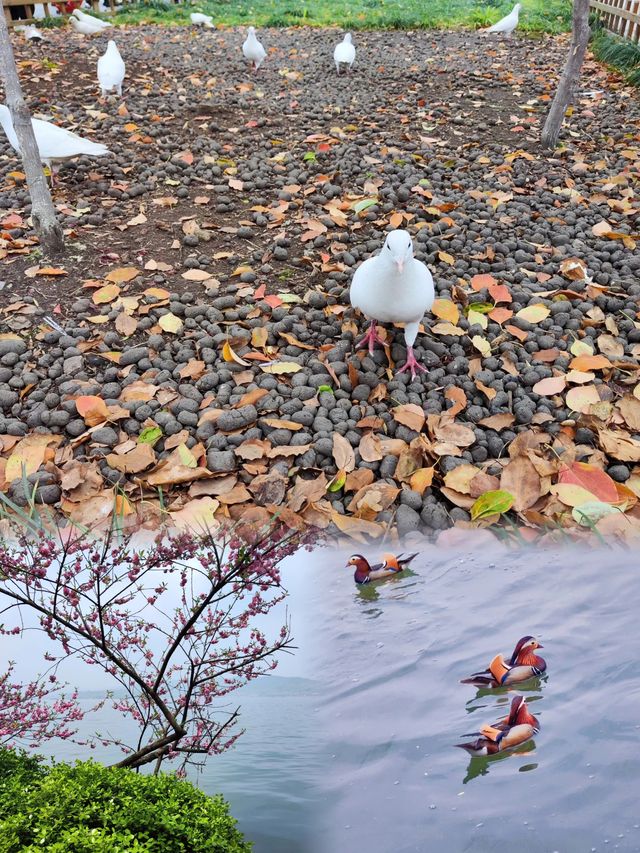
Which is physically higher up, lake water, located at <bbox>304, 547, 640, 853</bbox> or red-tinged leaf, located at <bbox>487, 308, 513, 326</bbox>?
red-tinged leaf, located at <bbox>487, 308, 513, 326</bbox>

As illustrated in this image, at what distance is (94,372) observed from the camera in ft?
7.25

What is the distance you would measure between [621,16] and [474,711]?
844cm

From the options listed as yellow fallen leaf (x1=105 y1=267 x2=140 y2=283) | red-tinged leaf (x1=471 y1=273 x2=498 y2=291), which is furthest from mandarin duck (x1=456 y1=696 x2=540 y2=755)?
yellow fallen leaf (x1=105 y1=267 x2=140 y2=283)

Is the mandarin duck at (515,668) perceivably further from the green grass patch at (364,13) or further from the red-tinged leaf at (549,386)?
the green grass patch at (364,13)

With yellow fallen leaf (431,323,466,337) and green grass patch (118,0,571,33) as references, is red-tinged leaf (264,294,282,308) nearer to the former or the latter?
yellow fallen leaf (431,323,466,337)

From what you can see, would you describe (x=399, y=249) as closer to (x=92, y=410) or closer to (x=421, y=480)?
(x=421, y=480)

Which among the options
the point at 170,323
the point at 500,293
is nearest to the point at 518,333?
the point at 500,293

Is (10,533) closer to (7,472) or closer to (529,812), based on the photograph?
(7,472)

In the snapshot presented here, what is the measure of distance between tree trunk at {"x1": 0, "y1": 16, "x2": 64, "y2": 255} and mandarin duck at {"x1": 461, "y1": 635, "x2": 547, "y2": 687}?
7.81ft

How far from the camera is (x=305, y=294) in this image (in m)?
2.55

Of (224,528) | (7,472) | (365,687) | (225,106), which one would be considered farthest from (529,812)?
(225,106)

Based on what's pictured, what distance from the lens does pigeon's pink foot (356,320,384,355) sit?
2.24 meters

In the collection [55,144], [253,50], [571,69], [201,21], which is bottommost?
[55,144]

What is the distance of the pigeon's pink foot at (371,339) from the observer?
2.24 meters
